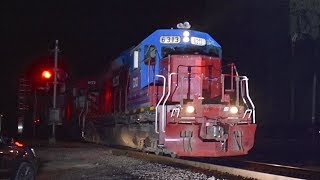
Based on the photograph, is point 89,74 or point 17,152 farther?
point 89,74

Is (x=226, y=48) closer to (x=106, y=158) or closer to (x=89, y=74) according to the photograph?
(x=89, y=74)

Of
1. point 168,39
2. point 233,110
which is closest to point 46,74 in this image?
point 168,39

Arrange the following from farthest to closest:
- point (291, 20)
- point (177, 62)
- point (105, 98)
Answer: point (291, 20) < point (105, 98) < point (177, 62)

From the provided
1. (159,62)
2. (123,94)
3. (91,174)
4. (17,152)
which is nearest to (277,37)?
(123,94)

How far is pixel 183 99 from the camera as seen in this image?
1357 centimetres

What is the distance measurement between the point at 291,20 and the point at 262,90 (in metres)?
5.49

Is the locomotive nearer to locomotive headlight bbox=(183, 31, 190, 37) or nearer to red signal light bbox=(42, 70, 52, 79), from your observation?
locomotive headlight bbox=(183, 31, 190, 37)

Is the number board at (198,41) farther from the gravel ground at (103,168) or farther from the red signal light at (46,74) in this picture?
the red signal light at (46,74)

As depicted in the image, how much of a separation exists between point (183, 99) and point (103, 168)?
3.12 metres

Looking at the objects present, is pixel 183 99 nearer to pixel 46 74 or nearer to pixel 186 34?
pixel 186 34

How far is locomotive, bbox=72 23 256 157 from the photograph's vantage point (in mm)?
12930

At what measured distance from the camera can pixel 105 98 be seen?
851 inches

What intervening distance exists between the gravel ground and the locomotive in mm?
1025

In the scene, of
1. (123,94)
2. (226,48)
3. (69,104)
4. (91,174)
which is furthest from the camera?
(226,48)
